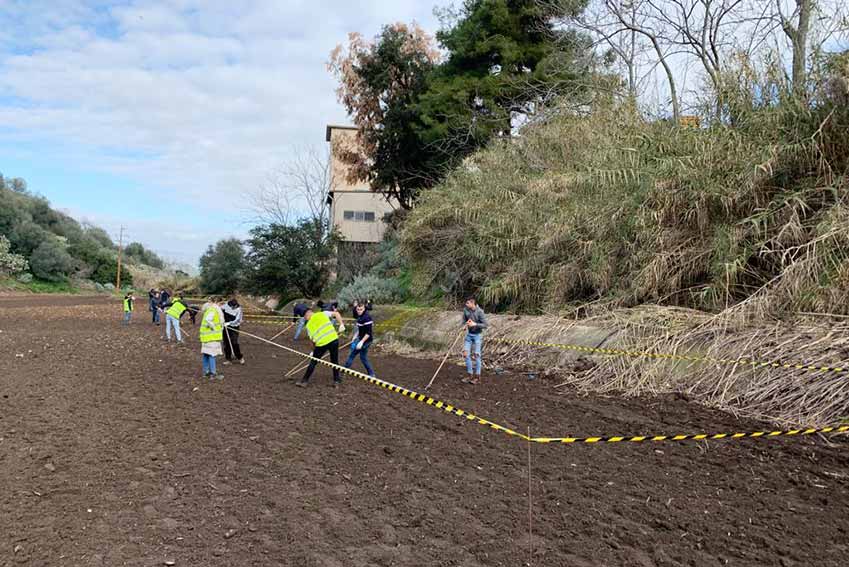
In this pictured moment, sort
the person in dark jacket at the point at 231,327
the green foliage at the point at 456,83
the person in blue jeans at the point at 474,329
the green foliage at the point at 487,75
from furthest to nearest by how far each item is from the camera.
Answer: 1. the green foliage at the point at 487,75
2. the green foliage at the point at 456,83
3. the person in dark jacket at the point at 231,327
4. the person in blue jeans at the point at 474,329

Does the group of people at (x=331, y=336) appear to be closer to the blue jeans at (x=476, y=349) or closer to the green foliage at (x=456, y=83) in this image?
the blue jeans at (x=476, y=349)

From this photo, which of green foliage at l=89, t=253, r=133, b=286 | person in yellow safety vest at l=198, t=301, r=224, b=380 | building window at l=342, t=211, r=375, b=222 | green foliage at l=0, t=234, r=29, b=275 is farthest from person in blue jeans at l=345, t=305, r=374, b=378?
green foliage at l=89, t=253, r=133, b=286

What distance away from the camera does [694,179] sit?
9.83 metres

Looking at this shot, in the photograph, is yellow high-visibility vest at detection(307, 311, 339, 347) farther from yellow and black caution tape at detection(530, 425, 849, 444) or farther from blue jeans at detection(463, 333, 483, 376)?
yellow and black caution tape at detection(530, 425, 849, 444)

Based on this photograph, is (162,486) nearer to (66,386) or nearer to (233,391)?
(233,391)

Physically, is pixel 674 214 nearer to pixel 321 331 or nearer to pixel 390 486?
pixel 321 331

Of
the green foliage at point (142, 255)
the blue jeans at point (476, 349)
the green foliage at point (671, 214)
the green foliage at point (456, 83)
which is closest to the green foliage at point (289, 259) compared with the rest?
the green foliage at point (456, 83)

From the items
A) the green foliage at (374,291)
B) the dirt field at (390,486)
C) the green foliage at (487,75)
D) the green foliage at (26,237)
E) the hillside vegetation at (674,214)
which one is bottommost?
the dirt field at (390,486)

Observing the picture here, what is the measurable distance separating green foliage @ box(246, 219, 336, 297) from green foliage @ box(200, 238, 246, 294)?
11.7 meters

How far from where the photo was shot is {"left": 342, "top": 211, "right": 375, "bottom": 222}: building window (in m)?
39.6

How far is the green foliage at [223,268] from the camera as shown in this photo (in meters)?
41.9

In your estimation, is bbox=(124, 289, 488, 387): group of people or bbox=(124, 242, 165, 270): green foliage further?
bbox=(124, 242, 165, 270): green foliage

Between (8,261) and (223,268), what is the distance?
22.8 meters

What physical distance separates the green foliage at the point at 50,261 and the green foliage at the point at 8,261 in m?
2.15
